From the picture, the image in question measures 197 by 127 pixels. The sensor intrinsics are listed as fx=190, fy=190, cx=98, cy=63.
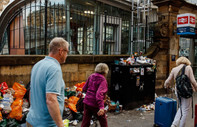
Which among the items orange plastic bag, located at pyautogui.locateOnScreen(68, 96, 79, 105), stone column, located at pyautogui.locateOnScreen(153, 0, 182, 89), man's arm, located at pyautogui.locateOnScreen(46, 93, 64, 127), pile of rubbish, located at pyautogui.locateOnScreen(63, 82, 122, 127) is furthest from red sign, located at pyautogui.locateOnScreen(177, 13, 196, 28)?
man's arm, located at pyautogui.locateOnScreen(46, 93, 64, 127)

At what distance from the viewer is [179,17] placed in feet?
27.1

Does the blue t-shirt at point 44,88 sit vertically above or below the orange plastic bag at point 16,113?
above

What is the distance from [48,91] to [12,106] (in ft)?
9.37

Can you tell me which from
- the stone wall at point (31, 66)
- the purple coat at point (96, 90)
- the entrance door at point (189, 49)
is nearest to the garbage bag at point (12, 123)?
the stone wall at point (31, 66)

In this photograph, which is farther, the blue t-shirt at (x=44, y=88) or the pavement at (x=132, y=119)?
the pavement at (x=132, y=119)

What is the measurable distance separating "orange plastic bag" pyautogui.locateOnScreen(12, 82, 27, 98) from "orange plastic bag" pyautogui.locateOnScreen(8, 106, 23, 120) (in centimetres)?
41

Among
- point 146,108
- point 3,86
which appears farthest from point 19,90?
point 146,108

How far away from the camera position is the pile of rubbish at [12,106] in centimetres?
414

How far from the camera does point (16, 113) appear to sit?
4246mm

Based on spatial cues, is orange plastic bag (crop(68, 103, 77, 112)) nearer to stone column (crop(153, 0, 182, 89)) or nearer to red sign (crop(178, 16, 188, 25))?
stone column (crop(153, 0, 182, 89))

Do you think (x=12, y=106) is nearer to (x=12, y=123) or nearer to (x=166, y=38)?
(x=12, y=123)

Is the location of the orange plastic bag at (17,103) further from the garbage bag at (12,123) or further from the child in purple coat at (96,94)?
the child in purple coat at (96,94)

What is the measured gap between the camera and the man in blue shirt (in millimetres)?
1925

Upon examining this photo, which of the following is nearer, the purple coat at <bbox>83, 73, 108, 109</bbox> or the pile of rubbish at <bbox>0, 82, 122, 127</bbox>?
the purple coat at <bbox>83, 73, 108, 109</bbox>
